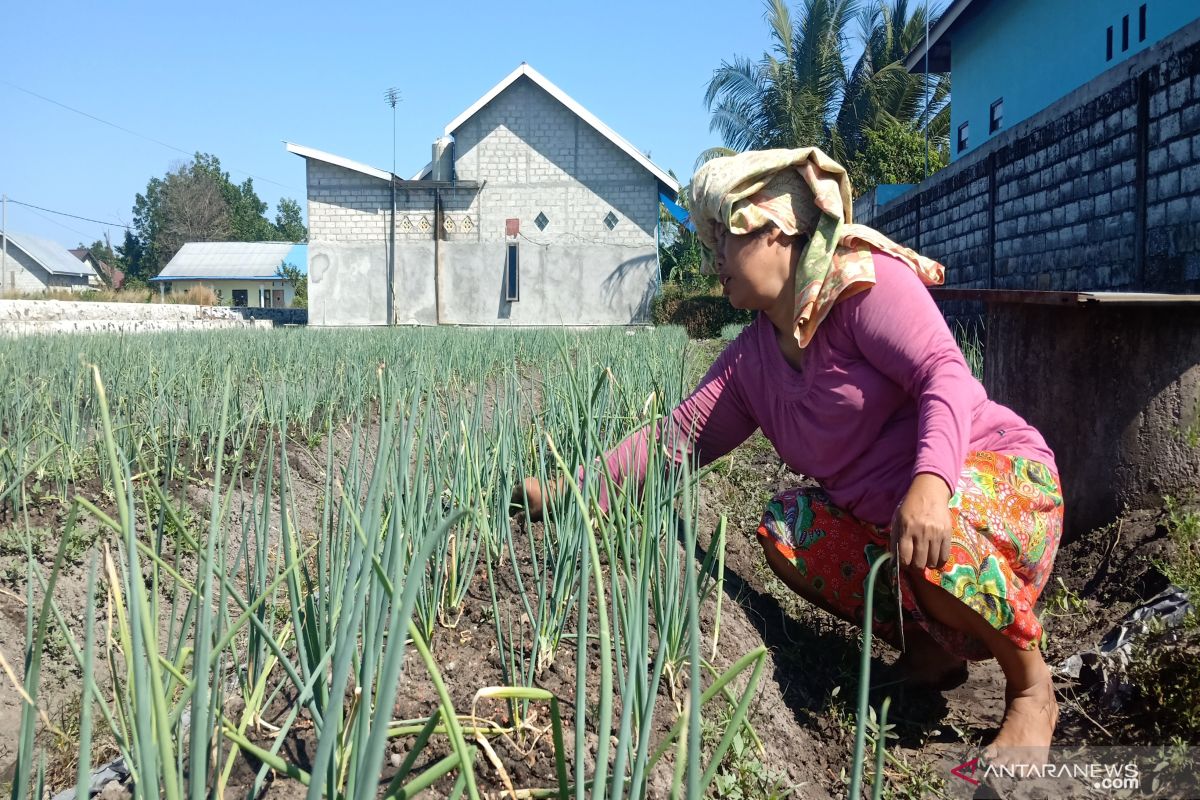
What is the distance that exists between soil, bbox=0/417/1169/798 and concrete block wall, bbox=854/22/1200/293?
2.58 metres

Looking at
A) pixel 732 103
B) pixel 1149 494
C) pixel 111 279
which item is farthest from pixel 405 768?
pixel 111 279

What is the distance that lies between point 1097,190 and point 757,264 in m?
A: 4.70

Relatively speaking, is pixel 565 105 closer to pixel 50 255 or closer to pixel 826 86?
pixel 826 86

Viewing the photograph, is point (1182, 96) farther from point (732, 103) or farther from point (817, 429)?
point (732, 103)

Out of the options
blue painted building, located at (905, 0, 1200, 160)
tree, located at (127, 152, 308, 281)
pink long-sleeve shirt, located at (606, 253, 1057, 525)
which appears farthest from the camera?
tree, located at (127, 152, 308, 281)

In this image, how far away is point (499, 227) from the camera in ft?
60.6

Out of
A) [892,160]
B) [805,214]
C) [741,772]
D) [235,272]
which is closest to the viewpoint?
[741,772]

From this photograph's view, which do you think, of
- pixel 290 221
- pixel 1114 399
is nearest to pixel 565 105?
pixel 1114 399

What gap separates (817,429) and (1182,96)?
3614 mm

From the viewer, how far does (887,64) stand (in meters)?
19.8

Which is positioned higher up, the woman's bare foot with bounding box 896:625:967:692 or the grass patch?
the grass patch

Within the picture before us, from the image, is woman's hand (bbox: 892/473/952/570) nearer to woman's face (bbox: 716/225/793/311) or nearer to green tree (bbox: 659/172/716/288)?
woman's face (bbox: 716/225/793/311)

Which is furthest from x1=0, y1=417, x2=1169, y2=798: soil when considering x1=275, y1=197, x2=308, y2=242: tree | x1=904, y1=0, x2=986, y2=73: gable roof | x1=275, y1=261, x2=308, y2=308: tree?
x1=275, y1=197, x2=308, y2=242: tree

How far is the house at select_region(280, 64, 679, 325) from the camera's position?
18.4 m
